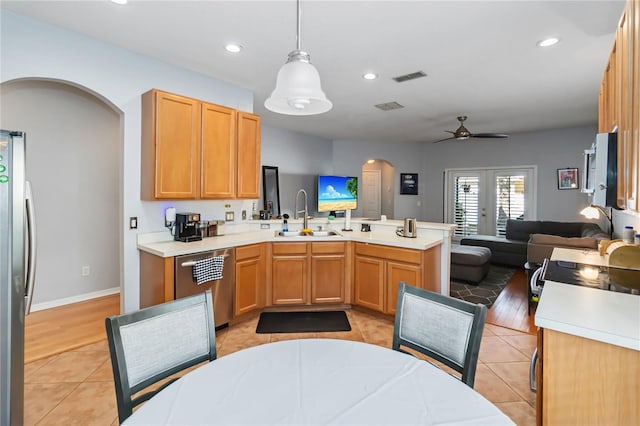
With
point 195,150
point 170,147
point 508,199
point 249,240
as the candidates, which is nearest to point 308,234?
point 249,240

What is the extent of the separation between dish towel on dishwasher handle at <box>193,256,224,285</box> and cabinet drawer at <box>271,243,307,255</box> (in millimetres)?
683

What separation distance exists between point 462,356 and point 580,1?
251 centimetres

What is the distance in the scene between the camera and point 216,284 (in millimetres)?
3074

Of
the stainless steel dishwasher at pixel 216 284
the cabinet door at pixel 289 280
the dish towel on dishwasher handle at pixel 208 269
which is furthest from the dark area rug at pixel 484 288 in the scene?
the dish towel on dishwasher handle at pixel 208 269

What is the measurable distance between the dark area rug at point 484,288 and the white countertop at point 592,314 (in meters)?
2.65

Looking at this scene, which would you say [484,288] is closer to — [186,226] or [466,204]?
[466,204]

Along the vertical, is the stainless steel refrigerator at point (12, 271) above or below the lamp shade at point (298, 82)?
below

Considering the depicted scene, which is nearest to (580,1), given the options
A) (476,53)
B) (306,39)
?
(476,53)

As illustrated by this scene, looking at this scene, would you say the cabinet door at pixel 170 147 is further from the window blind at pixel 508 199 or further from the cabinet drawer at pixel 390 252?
the window blind at pixel 508 199

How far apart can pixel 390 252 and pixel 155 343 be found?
2.55 m

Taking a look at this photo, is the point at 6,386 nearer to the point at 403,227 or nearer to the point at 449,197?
the point at 403,227

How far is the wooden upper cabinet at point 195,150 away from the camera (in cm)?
294

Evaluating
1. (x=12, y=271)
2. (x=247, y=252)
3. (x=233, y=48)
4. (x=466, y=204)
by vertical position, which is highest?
(x=233, y=48)

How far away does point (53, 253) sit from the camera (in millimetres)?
3781
